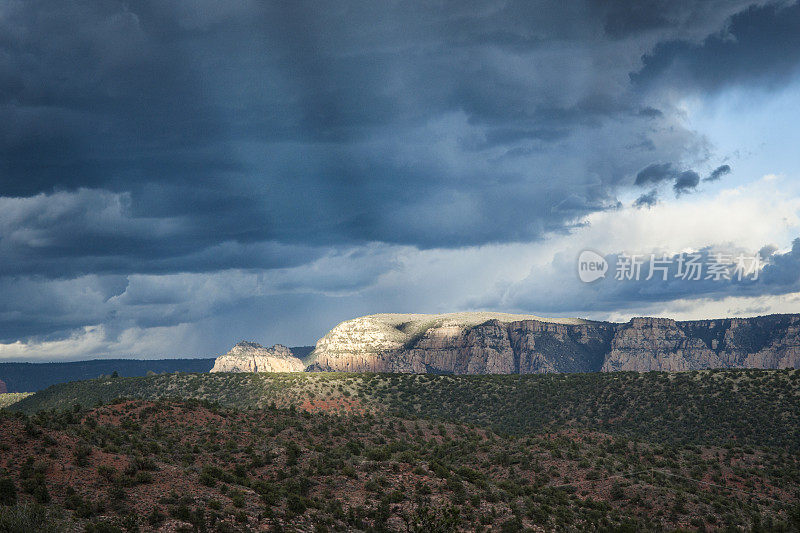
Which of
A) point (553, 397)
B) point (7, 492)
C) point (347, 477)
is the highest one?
point (7, 492)

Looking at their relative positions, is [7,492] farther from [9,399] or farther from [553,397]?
[9,399]

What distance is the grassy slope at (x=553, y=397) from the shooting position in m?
85.9

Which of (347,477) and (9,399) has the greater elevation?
(347,477)

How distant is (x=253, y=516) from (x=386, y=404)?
7806cm

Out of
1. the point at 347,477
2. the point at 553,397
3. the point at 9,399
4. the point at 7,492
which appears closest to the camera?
the point at 7,492

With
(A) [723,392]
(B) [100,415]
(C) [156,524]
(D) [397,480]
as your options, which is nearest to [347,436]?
(D) [397,480]

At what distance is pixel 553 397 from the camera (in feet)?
366

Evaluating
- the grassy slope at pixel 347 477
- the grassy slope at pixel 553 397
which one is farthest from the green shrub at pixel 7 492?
the grassy slope at pixel 553 397

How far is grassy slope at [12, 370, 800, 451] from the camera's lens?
282ft

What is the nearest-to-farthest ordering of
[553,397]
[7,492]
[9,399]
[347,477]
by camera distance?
1. [7,492]
2. [347,477]
3. [553,397]
4. [9,399]

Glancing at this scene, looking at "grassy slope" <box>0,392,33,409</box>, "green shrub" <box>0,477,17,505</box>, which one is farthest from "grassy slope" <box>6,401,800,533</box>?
"grassy slope" <box>0,392,33,409</box>

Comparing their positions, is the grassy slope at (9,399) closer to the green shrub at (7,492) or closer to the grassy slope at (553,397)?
the grassy slope at (553,397)

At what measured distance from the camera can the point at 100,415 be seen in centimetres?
6009

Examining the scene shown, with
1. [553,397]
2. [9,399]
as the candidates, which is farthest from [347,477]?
[9,399]
